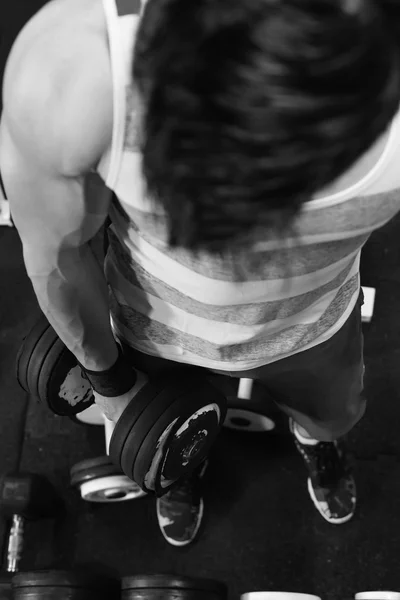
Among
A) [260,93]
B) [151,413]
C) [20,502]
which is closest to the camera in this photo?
[260,93]

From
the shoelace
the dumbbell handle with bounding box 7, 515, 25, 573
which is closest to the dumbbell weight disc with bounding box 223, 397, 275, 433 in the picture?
the shoelace

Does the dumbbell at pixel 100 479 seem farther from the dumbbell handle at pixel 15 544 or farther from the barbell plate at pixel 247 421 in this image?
the barbell plate at pixel 247 421

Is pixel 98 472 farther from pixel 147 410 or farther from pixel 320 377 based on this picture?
pixel 320 377

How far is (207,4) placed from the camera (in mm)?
373

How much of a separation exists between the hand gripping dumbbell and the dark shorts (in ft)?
0.15

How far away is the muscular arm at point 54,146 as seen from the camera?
0.49 meters

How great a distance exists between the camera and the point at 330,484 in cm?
142

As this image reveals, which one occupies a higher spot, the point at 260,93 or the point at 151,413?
the point at 260,93

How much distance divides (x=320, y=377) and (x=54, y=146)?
0.62 m

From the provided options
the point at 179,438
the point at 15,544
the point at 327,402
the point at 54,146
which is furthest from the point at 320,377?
the point at 15,544

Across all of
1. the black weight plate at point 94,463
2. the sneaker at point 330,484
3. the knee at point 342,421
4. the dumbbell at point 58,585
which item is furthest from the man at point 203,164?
the sneaker at point 330,484

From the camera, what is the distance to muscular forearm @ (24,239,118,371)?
0.69 m

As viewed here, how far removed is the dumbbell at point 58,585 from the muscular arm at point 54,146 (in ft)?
1.77

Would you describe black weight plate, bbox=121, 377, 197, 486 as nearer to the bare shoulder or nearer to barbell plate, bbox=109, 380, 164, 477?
barbell plate, bbox=109, 380, 164, 477
